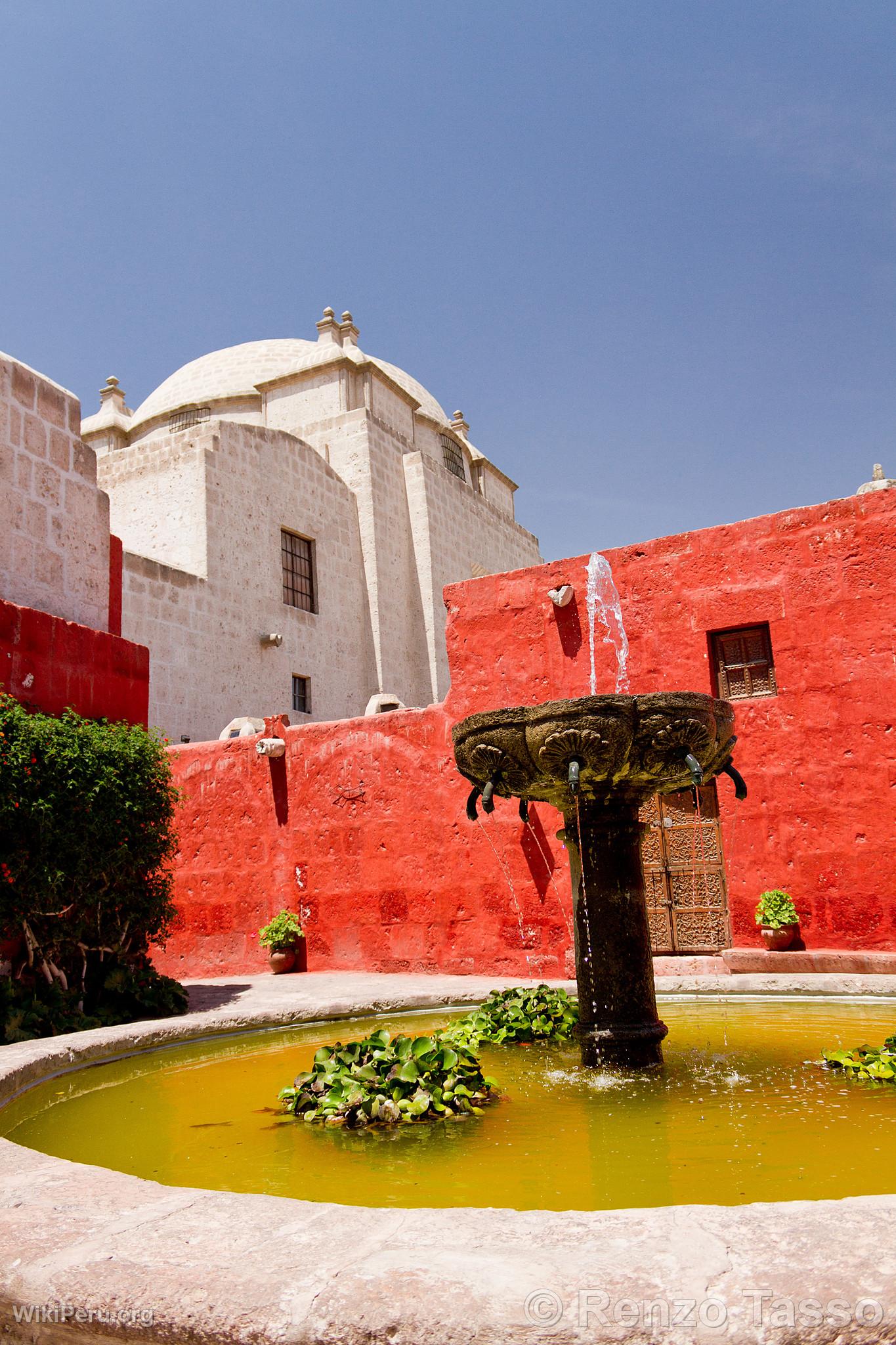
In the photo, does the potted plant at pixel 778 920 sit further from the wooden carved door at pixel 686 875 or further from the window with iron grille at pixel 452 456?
the window with iron grille at pixel 452 456

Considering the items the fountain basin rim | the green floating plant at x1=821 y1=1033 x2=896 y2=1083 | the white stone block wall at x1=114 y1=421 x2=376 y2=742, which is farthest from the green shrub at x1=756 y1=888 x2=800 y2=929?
the white stone block wall at x1=114 y1=421 x2=376 y2=742

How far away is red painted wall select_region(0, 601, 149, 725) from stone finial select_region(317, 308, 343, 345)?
1476 cm

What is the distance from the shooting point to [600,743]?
12.8ft

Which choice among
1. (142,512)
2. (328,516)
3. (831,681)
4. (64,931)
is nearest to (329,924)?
(64,931)

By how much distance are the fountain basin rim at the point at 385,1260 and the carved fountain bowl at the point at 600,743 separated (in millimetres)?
2182

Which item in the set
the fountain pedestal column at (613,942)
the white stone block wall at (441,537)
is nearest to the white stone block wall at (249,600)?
the white stone block wall at (441,537)

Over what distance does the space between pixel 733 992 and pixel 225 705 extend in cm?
1028

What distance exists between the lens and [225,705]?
48.8 ft

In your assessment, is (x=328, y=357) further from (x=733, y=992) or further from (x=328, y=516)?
(x=733, y=992)

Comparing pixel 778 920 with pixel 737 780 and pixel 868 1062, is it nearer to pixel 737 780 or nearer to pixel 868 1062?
pixel 737 780

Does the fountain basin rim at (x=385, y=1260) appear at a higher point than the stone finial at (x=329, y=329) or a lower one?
lower

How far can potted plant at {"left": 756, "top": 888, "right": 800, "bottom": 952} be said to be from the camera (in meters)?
7.61

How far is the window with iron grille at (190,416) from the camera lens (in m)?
20.4

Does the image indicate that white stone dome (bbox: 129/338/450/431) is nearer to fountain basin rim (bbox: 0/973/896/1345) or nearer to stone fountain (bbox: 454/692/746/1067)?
stone fountain (bbox: 454/692/746/1067)
